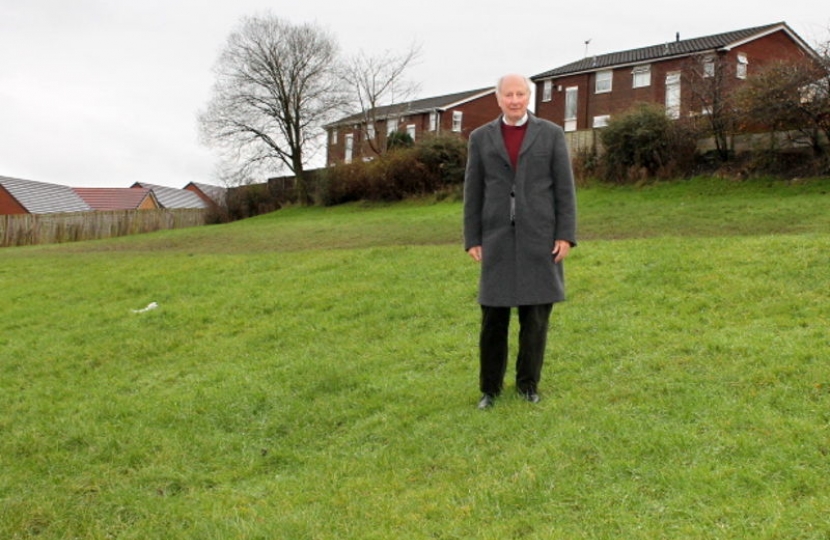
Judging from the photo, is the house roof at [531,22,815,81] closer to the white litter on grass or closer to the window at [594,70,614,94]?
the window at [594,70,614,94]

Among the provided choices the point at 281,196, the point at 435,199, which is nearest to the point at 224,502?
the point at 435,199

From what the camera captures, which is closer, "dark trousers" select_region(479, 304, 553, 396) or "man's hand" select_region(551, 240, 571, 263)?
"man's hand" select_region(551, 240, 571, 263)

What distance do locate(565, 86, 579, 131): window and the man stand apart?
3746cm

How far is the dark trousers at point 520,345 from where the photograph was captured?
539 cm

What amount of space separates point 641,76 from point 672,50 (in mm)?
1968

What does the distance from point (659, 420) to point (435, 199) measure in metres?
24.7

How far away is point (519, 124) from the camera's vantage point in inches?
211

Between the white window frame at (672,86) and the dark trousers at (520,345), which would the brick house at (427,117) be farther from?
the dark trousers at (520,345)

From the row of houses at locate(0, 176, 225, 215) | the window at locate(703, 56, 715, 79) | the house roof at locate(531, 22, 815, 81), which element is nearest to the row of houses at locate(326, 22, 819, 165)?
the house roof at locate(531, 22, 815, 81)

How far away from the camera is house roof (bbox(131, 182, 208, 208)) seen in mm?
67000

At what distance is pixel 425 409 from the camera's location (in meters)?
5.75

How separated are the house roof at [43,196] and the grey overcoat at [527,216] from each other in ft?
176

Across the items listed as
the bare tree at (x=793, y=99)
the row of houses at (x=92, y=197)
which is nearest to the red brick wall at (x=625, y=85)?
the bare tree at (x=793, y=99)

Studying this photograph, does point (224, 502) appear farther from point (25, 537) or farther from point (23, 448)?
point (23, 448)
